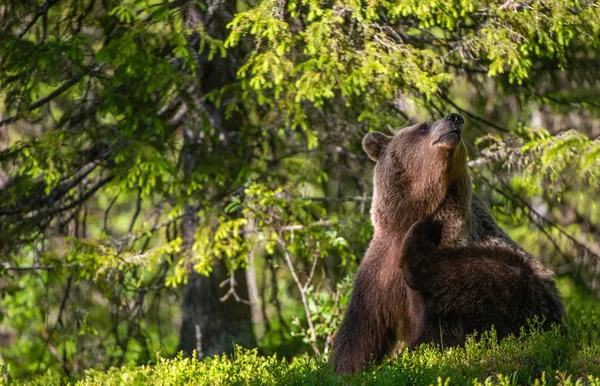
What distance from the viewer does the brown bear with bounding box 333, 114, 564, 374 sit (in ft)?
19.8

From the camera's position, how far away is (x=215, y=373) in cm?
516

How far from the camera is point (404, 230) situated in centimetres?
621

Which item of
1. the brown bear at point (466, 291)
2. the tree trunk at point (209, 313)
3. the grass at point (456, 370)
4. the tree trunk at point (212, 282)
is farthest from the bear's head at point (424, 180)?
the tree trunk at point (209, 313)

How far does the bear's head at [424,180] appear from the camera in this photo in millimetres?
6043

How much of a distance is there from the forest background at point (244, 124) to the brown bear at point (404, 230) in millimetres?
1042

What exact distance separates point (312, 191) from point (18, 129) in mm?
4064

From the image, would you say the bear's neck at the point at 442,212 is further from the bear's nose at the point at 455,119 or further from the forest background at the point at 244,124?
the forest background at the point at 244,124

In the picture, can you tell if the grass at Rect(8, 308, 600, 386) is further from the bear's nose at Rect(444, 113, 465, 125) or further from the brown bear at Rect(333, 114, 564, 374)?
the bear's nose at Rect(444, 113, 465, 125)

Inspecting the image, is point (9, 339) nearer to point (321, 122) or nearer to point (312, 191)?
point (312, 191)

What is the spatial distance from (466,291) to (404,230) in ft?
2.53

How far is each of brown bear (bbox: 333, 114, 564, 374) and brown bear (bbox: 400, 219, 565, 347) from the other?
0.57ft

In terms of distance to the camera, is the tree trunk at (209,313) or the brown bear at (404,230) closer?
the brown bear at (404,230)

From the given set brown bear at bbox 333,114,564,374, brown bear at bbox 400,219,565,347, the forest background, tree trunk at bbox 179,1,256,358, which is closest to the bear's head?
brown bear at bbox 333,114,564,374

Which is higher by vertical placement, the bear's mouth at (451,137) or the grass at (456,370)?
the bear's mouth at (451,137)
